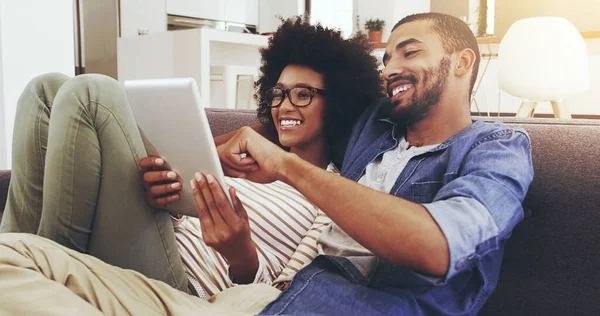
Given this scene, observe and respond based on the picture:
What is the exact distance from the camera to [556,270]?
1107mm

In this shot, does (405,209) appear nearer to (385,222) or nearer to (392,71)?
(385,222)

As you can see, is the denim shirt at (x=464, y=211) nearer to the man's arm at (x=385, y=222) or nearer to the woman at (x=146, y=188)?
the man's arm at (x=385, y=222)

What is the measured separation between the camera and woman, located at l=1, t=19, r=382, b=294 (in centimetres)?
110

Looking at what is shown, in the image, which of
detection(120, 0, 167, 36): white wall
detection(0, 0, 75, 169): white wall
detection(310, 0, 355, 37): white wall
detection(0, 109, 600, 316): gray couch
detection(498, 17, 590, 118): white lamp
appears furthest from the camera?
detection(310, 0, 355, 37): white wall

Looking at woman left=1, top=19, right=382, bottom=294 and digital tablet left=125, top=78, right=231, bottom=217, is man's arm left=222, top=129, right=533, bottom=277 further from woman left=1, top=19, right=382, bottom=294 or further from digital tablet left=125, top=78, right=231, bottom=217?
woman left=1, top=19, right=382, bottom=294

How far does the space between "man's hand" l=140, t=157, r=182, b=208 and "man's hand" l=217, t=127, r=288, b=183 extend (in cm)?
10

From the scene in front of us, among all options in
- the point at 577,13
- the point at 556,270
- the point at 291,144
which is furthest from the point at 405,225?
the point at 577,13

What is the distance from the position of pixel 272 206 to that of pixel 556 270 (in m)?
0.59

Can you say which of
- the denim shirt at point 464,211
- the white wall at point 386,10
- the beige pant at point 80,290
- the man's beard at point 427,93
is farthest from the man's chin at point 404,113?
the white wall at point 386,10

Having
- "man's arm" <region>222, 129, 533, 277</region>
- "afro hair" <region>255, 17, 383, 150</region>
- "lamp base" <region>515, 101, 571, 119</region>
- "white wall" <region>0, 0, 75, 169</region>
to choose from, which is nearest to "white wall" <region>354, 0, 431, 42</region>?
"lamp base" <region>515, 101, 571, 119</region>

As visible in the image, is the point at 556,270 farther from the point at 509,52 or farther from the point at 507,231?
the point at 509,52

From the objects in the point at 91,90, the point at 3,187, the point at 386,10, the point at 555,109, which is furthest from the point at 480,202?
the point at 386,10

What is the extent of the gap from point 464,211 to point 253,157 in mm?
369

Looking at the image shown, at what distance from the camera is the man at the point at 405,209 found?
792mm
